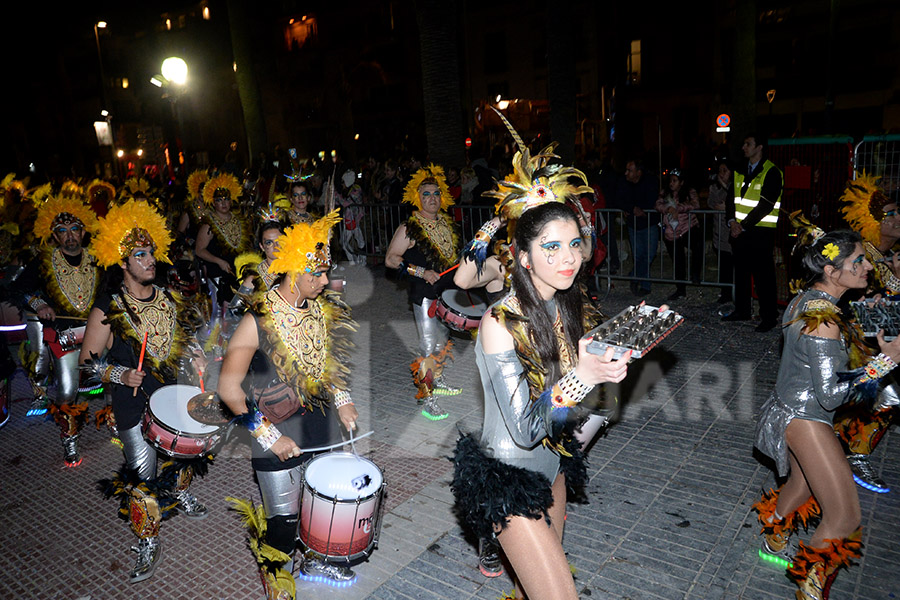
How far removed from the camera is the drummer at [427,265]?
21.9 feet

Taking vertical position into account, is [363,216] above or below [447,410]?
above

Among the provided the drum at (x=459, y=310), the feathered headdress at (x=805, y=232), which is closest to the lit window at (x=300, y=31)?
the drum at (x=459, y=310)

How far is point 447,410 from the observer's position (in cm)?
674


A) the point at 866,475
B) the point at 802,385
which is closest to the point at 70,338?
the point at 802,385

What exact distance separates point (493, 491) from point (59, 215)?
5213mm

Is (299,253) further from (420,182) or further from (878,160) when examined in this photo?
(878,160)

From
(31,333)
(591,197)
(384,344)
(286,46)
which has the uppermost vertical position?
(286,46)

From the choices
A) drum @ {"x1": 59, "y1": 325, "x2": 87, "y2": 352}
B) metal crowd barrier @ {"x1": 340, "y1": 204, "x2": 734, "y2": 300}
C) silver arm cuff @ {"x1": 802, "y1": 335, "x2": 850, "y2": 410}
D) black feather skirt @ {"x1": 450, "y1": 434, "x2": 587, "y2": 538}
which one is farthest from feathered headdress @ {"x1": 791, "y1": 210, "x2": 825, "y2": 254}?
drum @ {"x1": 59, "y1": 325, "x2": 87, "y2": 352}

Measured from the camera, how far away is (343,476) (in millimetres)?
3564

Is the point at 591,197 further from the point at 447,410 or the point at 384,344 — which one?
the point at 447,410

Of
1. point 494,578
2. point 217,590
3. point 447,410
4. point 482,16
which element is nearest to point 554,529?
point 494,578

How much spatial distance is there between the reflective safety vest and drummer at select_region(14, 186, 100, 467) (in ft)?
24.4

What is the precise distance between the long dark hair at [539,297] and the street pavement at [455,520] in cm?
142

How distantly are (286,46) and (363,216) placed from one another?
4124 centimetres
